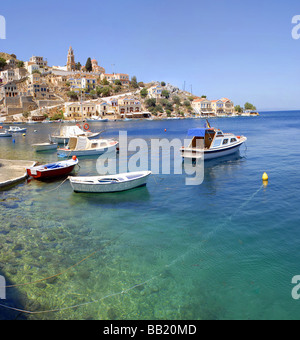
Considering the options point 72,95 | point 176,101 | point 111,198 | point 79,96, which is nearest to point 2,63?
point 72,95

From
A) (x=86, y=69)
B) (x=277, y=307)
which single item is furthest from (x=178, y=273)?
(x=86, y=69)

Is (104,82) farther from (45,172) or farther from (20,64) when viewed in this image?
(45,172)

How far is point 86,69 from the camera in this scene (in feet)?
593

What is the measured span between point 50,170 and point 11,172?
138 inches

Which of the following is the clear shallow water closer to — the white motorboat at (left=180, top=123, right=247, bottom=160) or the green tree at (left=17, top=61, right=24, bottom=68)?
the white motorboat at (left=180, top=123, right=247, bottom=160)

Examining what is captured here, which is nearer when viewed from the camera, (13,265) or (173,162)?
(13,265)

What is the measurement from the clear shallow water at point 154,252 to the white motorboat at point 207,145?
9.10 m

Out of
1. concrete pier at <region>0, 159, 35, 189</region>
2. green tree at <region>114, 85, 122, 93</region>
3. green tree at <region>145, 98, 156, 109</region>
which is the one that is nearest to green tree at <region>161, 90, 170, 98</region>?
green tree at <region>145, 98, 156, 109</region>

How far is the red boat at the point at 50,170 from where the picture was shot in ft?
67.5

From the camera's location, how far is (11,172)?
21.7m

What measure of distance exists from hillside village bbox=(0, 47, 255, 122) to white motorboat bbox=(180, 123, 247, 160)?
93454mm
